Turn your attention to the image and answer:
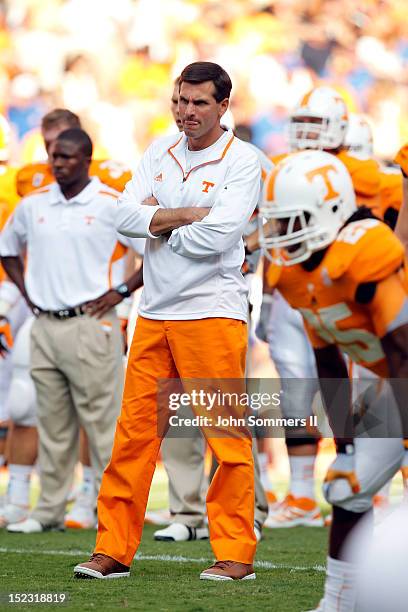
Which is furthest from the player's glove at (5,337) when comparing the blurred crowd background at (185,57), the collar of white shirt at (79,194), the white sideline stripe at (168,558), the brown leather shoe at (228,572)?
the blurred crowd background at (185,57)

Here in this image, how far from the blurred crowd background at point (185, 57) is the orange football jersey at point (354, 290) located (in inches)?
403

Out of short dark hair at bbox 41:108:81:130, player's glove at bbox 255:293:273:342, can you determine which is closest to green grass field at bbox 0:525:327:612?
player's glove at bbox 255:293:273:342

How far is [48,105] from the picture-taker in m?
15.1

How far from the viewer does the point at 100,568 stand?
186 inches

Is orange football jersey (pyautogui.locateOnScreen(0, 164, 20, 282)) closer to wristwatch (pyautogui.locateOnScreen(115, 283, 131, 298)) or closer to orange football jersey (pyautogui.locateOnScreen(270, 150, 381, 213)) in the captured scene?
wristwatch (pyautogui.locateOnScreen(115, 283, 131, 298))

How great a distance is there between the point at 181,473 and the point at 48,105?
30.7 ft

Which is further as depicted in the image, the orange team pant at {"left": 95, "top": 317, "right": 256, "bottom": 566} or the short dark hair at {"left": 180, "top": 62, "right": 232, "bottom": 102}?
the short dark hair at {"left": 180, "top": 62, "right": 232, "bottom": 102}

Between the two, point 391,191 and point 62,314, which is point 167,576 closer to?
point 62,314

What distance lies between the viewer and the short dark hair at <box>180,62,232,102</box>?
16.1ft

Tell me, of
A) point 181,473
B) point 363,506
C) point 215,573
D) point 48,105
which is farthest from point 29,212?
point 48,105

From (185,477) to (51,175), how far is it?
1790 millimetres

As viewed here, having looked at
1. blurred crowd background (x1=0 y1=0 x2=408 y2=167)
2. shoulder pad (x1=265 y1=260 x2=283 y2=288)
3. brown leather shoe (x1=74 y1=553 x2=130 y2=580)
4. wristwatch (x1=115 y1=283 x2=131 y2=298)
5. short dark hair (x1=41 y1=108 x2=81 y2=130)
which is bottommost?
brown leather shoe (x1=74 y1=553 x2=130 y2=580)

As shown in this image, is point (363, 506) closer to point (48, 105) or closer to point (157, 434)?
point (157, 434)

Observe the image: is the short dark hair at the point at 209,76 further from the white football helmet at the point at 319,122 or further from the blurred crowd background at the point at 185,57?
the blurred crowd background at the point at 185,57
